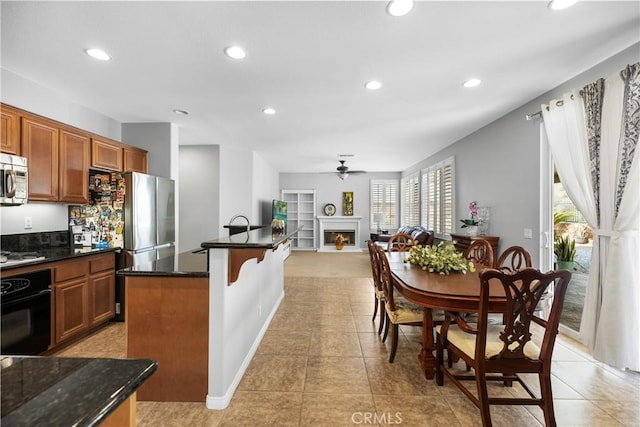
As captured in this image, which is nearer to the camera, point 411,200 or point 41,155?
point 41,155

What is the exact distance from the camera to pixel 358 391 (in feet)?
6.95

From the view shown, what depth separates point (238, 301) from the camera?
2.23 meters

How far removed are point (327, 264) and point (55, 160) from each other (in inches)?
218

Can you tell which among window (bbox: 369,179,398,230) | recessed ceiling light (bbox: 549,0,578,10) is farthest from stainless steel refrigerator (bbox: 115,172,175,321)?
window (bbox: 369,179,398,230)

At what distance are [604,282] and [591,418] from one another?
44.6 inches

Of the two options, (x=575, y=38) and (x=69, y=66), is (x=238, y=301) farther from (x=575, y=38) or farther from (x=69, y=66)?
(x=575, y=38)

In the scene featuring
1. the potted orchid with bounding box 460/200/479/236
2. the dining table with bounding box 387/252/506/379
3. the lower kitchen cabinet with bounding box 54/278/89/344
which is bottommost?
the lower kitchen cabinet with bounding box 54/278/89/344

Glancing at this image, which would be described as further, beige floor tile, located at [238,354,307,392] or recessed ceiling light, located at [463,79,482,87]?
recessed ceiling light, located at [463,79,482,87]

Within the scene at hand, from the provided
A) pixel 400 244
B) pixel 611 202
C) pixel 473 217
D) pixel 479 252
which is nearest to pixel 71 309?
pixel 400 244

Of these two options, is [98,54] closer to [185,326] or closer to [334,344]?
[185,326]

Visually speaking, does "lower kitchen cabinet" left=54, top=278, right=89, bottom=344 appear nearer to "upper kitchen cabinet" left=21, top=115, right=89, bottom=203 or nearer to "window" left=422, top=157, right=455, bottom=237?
"upper kitchen cabinet" left=21, top=115, right=89, bottom=203

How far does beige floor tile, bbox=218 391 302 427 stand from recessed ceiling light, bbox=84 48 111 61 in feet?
9.80

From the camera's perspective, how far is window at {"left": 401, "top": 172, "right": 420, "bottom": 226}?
7.81 m

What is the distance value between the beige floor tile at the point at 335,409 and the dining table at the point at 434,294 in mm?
631
